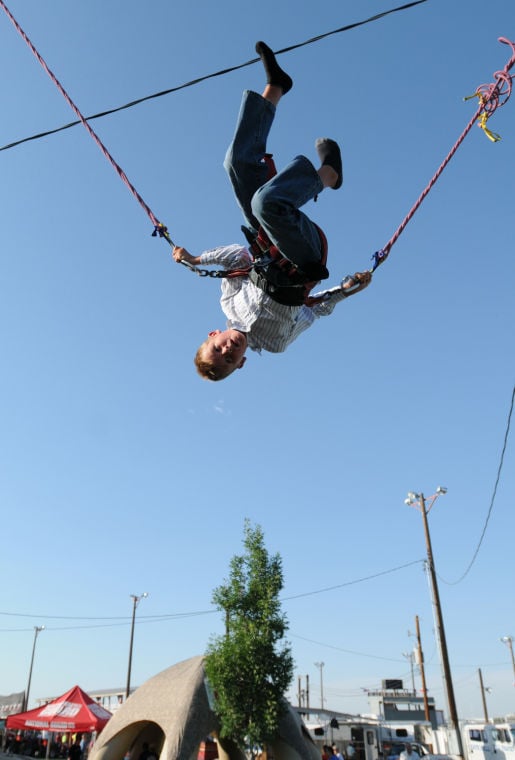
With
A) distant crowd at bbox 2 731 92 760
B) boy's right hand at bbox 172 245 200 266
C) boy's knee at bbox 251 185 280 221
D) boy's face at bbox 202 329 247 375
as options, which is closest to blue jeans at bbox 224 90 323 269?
boy's knee at bbox 251 185 280 221

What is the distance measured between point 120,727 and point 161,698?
1.44 metres

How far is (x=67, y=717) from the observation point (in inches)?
677

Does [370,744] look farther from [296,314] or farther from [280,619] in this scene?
[296,314]

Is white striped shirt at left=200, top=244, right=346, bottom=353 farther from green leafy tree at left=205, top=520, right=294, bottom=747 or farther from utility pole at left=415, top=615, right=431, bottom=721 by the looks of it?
utility pole at left=415, top=615, right=431, bottom=721

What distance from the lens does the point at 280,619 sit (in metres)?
16.0

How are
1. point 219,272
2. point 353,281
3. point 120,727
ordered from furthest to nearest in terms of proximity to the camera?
point 120,727
point 353,281
point 219,272

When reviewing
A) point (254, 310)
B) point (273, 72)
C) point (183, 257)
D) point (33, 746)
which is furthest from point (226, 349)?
point (33, 746)

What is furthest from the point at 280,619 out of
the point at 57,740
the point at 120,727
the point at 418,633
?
the point at 57,740

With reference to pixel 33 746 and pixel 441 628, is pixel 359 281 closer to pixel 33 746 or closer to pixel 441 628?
pixel 441 628

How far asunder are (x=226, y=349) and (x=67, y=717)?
56.5 feet

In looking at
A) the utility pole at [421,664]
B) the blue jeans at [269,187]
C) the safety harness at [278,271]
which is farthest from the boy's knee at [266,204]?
the utility pole at [421,664]

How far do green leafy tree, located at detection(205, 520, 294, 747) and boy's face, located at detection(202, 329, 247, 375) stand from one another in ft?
43.5

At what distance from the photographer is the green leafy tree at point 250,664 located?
49.6ft

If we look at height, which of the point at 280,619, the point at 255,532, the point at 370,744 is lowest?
the point at 370,744
